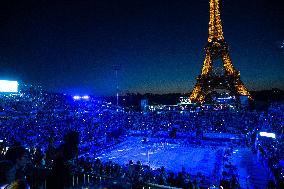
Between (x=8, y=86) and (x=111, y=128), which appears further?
(x=8, y=86)

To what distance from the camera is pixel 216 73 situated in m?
54.9

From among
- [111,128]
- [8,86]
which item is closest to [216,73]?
[111,128]

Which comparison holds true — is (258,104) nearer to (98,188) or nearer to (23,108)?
(23,108)

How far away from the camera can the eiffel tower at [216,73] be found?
5294 cm

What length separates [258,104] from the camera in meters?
63.8

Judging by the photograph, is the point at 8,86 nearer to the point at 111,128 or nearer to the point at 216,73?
the point at 111,128

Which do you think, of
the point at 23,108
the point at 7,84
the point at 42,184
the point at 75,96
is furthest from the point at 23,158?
the point at 75,96

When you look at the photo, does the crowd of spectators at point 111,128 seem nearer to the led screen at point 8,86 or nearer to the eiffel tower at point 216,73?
the led screen at point 8,86

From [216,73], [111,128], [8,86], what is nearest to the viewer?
[111,128]

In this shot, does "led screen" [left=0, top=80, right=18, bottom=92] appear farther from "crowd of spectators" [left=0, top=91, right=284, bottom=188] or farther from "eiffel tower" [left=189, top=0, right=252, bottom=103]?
"eiffel tower" [left=189, top=0, right=252, bottom=103]

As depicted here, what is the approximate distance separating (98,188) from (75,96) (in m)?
61.2

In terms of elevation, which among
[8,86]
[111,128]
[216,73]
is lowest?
[111,128]

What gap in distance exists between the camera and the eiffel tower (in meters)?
52.9

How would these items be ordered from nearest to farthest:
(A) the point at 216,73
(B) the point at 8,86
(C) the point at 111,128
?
(C) the point at 111,128 → (B) the point at 8,86 → (A) the point at 216,73
